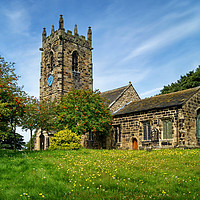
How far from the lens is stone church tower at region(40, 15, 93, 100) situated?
122 ft

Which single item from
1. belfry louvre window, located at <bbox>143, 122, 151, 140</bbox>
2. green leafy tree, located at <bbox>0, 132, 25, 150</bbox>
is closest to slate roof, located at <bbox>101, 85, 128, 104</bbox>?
belfry louvre window, located at <bbox>143, 122, 151, 140</bbox>

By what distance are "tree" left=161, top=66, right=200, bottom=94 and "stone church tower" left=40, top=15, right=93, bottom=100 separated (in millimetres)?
18020

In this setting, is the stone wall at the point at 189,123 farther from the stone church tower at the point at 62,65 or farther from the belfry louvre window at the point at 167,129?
the stone church tower at the point at 62,65

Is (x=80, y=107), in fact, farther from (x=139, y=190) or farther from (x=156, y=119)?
(x=139, y=190)

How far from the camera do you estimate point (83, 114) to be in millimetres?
27047

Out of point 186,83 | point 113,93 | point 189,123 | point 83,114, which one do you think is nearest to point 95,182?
point 83,114

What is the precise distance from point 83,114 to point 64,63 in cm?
1365

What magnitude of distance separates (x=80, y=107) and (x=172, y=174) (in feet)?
58.3

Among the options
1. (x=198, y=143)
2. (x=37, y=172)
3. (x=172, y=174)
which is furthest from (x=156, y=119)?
(x=37, y=172)

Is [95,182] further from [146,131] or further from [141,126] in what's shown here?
[141,126]

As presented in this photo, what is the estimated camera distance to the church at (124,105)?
24859 mm

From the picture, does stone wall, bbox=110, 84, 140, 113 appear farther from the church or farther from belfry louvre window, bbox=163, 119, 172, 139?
belfry louvre window, bbox=163, 119, 172, 139

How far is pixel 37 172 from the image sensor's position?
10.9 meters

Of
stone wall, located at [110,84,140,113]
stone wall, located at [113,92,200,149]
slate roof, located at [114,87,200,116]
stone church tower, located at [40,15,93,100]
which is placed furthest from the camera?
stone church tower, located at [40,15,93,100]
